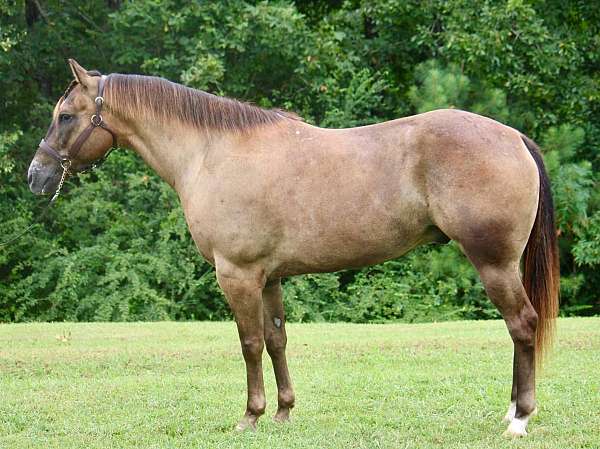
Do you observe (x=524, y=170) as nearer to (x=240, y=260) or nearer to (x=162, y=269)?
(x=240, y=260)

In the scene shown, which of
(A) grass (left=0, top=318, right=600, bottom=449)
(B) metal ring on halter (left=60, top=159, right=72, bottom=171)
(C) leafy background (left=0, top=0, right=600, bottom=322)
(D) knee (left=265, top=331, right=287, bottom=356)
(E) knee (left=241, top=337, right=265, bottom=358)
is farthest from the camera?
(C) leafy background (left=0, top=0, right=600, bottom=322)

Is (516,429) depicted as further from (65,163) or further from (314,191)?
(65,163)

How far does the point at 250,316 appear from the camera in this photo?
16.4ft

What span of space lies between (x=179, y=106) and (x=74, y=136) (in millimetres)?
679

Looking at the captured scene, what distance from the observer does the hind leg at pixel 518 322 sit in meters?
4.67

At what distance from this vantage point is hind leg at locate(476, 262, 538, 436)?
4.67m

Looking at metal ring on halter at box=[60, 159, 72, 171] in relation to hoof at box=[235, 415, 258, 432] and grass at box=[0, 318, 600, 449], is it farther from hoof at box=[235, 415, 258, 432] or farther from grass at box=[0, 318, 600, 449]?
hoof at box=[235, 415, 258, 432]

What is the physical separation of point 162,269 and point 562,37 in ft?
24.2

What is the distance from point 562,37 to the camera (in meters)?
13.9

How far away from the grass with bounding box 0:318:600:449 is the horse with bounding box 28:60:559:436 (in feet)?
1.18

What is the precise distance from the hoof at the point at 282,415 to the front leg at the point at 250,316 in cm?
19

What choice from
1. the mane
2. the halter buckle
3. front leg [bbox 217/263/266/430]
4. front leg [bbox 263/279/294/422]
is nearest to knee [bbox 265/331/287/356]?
front leg [bbox 263/279/294/422]

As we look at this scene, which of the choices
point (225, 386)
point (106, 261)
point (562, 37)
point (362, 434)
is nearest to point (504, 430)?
point (362, 434)

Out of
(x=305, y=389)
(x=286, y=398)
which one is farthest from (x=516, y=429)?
(x=305, y=389)
